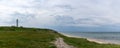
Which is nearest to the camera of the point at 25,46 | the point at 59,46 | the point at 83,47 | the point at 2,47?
the point at 2,47

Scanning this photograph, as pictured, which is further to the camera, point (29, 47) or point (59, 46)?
point (59, 46)

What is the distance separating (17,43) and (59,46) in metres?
7.61

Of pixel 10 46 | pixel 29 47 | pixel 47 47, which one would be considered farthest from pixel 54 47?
pixel 10 46

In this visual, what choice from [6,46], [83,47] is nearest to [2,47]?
[6,46]

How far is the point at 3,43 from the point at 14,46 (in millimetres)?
3023

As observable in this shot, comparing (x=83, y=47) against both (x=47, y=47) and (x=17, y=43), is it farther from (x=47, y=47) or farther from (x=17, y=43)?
(x=17, y=43)

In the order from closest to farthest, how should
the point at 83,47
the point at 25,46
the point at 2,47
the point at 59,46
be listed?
the point at 2,47 < the point at 25,46 < the point at 59,46 < the point at 83,47

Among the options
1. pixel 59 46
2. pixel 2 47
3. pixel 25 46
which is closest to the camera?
pixel 2 47

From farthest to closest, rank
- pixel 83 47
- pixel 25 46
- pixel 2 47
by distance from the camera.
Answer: pixel 83 47 → pixel 25 46 → pixel 2 47

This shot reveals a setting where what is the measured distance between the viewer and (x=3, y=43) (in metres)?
46.3

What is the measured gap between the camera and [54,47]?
155ft

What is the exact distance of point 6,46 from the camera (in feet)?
144

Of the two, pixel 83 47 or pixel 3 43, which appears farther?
pixel 83 47

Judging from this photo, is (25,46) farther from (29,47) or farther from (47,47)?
(47,47)
